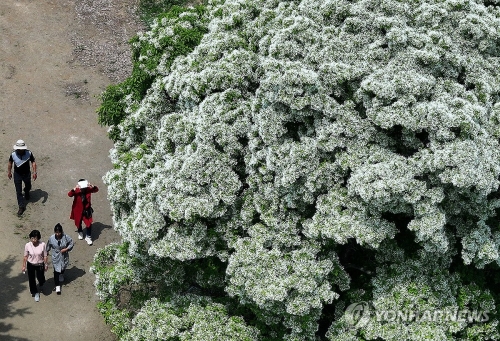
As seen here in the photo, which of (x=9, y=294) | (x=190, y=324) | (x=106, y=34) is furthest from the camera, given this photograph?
(x=106, y=34)

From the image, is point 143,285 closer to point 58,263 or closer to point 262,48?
point 58,263

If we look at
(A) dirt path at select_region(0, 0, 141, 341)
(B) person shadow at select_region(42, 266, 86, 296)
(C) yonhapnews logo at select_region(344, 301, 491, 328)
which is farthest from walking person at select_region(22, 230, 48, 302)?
(C) yonhapnews logo at select_region(344, 301, 491, 328)

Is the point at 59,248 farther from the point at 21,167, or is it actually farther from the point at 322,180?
the point at 322,180

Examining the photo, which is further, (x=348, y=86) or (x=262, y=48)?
(x=262, y=48)

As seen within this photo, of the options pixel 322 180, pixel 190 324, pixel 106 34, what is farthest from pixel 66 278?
pixel 106 34

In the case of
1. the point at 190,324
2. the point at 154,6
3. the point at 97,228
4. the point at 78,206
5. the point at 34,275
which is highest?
the point at 154,6

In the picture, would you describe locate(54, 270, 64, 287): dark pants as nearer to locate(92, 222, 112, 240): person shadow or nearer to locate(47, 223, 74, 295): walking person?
locate(47, 223, 74, 295): walking person

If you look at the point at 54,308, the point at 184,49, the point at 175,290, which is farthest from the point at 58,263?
the point at 184,49
